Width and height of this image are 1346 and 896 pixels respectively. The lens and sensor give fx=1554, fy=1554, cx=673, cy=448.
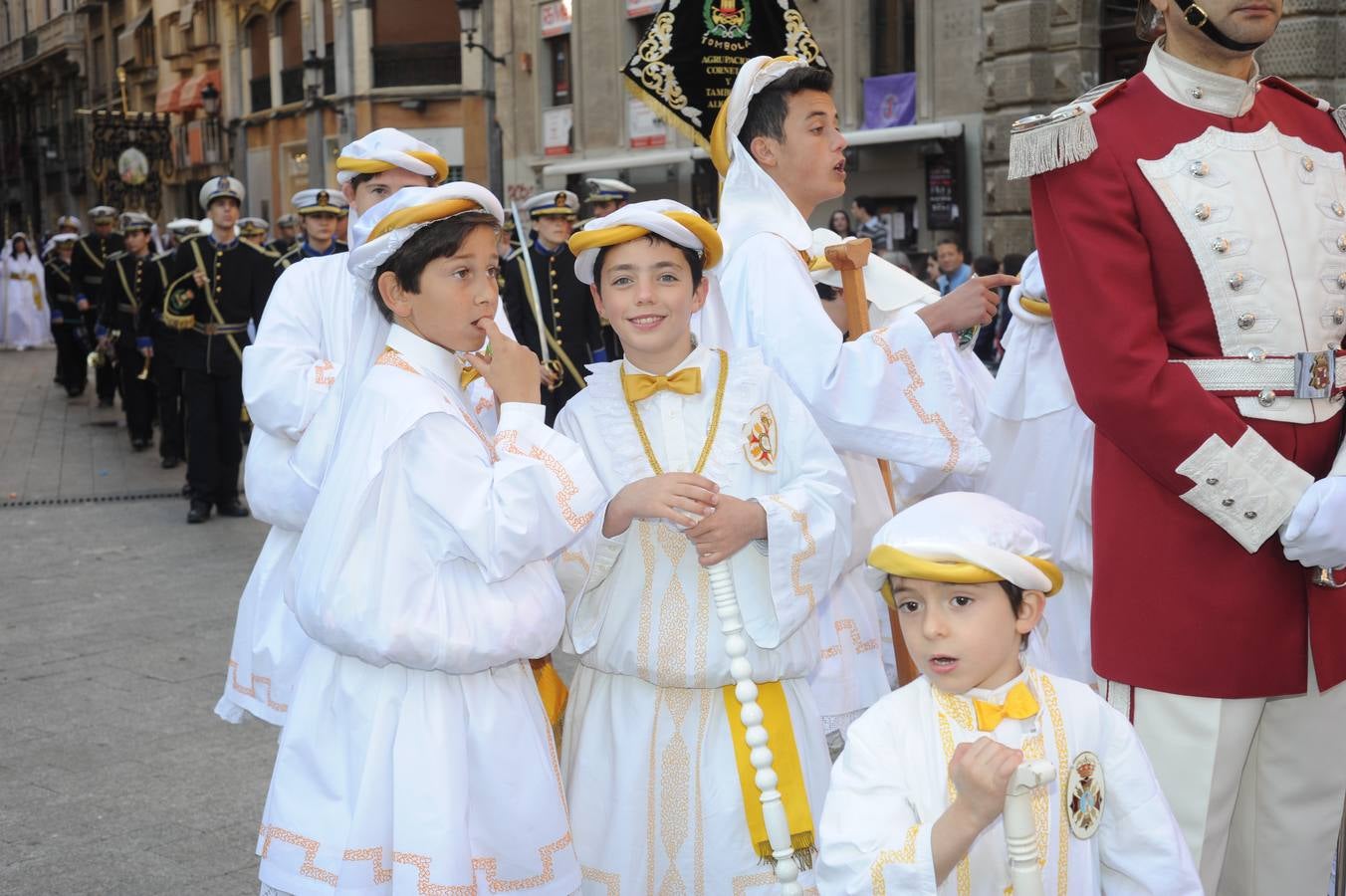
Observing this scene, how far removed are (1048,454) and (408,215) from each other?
2.20m

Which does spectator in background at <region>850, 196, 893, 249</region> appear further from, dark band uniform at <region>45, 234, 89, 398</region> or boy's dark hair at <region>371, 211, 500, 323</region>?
boy's dark hair at <region>371, 211, 500, 323</region>

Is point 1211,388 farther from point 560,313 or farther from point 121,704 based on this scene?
point 560,313

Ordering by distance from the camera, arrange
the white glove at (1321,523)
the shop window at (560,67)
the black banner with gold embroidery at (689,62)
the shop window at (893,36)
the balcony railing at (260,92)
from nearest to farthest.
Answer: the white glove at (1321,523) → the black banner with gold embroidery at (689,62) → the shop window at (893,36) → the shop window at (560,67) → the balcony railing at (260,92)

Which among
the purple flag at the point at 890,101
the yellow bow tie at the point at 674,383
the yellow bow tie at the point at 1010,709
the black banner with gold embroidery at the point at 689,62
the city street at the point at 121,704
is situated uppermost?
the purple flag at the point at 890,101

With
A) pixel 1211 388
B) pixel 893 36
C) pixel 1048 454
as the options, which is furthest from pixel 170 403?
pixel 1211 388

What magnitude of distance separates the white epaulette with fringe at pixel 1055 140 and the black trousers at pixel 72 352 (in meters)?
17.6

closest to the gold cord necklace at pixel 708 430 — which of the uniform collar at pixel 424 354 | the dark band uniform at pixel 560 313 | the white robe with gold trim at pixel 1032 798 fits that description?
the uniform collar at pixel 424 354

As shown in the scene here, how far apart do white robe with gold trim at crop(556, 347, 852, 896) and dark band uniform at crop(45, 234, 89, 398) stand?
16592 millimetres

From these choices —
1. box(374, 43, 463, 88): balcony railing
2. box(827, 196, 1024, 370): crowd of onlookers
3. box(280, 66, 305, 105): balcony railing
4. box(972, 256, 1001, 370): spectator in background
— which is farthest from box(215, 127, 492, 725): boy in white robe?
box(280, 66, 305, 105): balcony railing

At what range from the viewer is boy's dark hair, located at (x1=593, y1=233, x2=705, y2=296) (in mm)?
3203

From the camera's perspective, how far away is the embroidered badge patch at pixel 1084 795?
2377 mm

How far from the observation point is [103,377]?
17453mm

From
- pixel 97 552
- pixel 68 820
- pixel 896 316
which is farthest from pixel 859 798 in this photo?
pixel 97 552

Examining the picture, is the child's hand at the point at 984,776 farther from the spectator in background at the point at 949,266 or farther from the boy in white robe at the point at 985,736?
the spectator in background at the point at 949,266
